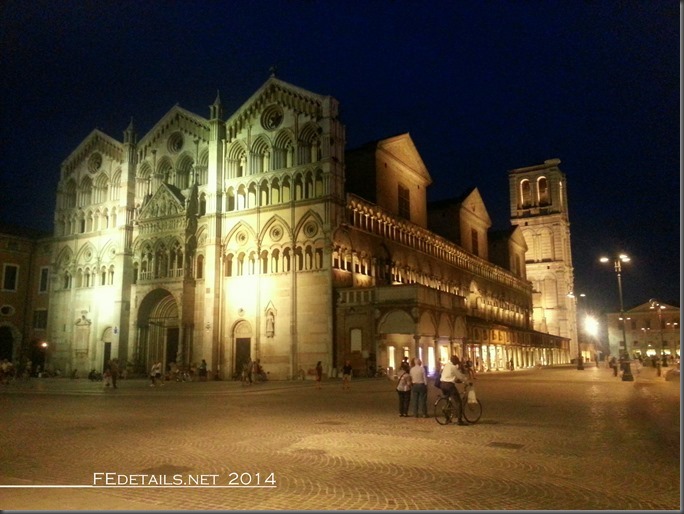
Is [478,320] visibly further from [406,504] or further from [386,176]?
[406,504]

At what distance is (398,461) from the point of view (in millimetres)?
10922

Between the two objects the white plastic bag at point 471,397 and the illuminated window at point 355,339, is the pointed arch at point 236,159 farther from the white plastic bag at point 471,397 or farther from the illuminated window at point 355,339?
the white plastic bag at point 471,397

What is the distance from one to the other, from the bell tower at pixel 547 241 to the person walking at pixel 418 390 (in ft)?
288

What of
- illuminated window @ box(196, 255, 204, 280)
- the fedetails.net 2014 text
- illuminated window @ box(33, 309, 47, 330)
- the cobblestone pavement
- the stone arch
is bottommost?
the cobblestone pavement

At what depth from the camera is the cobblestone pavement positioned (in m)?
8.23

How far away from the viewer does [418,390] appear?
713 inches

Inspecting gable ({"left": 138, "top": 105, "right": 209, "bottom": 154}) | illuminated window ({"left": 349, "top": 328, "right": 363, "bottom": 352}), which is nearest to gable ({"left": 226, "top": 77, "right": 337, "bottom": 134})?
gable ({"left": 138, "top": 105, "right": 209, "bottom": 154})

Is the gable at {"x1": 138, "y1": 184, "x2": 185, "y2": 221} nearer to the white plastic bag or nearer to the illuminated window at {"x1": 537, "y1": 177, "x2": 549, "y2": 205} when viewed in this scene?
the white plastic bag

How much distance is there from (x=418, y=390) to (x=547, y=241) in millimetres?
92739

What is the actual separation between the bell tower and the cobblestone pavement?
83.7m

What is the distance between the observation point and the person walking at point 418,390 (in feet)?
59.3

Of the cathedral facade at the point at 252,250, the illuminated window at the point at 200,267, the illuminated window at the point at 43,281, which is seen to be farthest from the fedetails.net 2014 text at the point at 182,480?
the illuminated window at the point at 43,281

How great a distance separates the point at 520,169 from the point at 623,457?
342 feet

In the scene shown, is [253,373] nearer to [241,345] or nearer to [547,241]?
[241,345]
